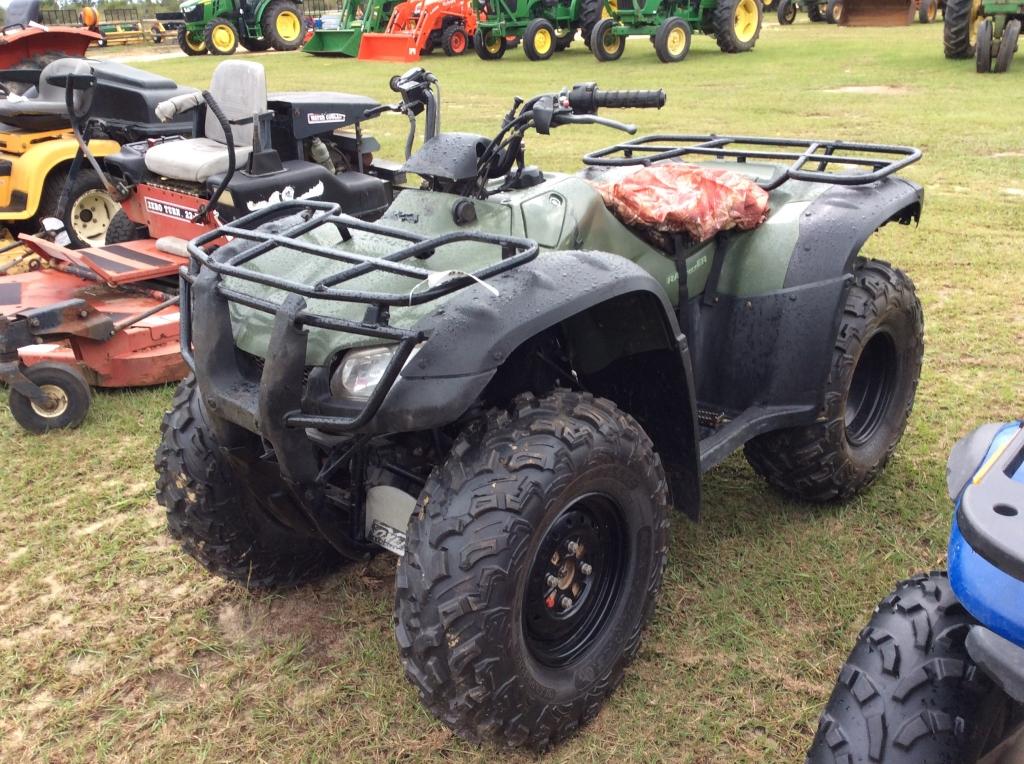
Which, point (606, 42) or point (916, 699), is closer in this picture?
point (916, 699)

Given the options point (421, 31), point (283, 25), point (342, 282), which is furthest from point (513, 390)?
point (283, 25)

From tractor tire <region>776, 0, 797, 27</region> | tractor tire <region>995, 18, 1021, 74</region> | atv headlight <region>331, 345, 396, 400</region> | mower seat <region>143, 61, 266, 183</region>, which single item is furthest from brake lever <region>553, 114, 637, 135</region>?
tractor tire <region>776, 0, 797, 27</region>

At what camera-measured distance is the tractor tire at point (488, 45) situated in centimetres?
2067

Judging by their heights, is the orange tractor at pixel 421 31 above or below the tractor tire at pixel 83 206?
above

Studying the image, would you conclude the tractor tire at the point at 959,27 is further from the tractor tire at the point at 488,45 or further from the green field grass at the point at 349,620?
the green field grass at the point at 349,620

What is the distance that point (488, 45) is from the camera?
20938mm

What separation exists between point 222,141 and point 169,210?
0.55 metres

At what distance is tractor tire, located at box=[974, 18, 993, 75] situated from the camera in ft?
Result: 47.4

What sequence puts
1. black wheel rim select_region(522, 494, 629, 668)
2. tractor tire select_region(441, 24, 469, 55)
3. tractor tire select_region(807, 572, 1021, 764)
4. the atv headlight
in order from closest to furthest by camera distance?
tractor tire select_region(807, 572, 1021, 764) → the atv headlight → black wheel rim select_region(522, 494, 629, 668) → tractor tire select_region(441, 24, 469, 55)

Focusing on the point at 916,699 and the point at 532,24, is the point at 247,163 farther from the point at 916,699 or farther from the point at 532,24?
the point at 532,24

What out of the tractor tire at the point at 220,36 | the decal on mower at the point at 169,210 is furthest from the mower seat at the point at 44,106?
the tractor tire at the point at 220,36

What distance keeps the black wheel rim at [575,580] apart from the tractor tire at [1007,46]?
15.0 meters

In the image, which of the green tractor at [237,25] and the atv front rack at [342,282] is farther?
the green tractor at [237,25]

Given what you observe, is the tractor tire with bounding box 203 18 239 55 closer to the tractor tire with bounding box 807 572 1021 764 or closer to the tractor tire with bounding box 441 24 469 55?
the tractor tire with bounding box 441 24 469 55
